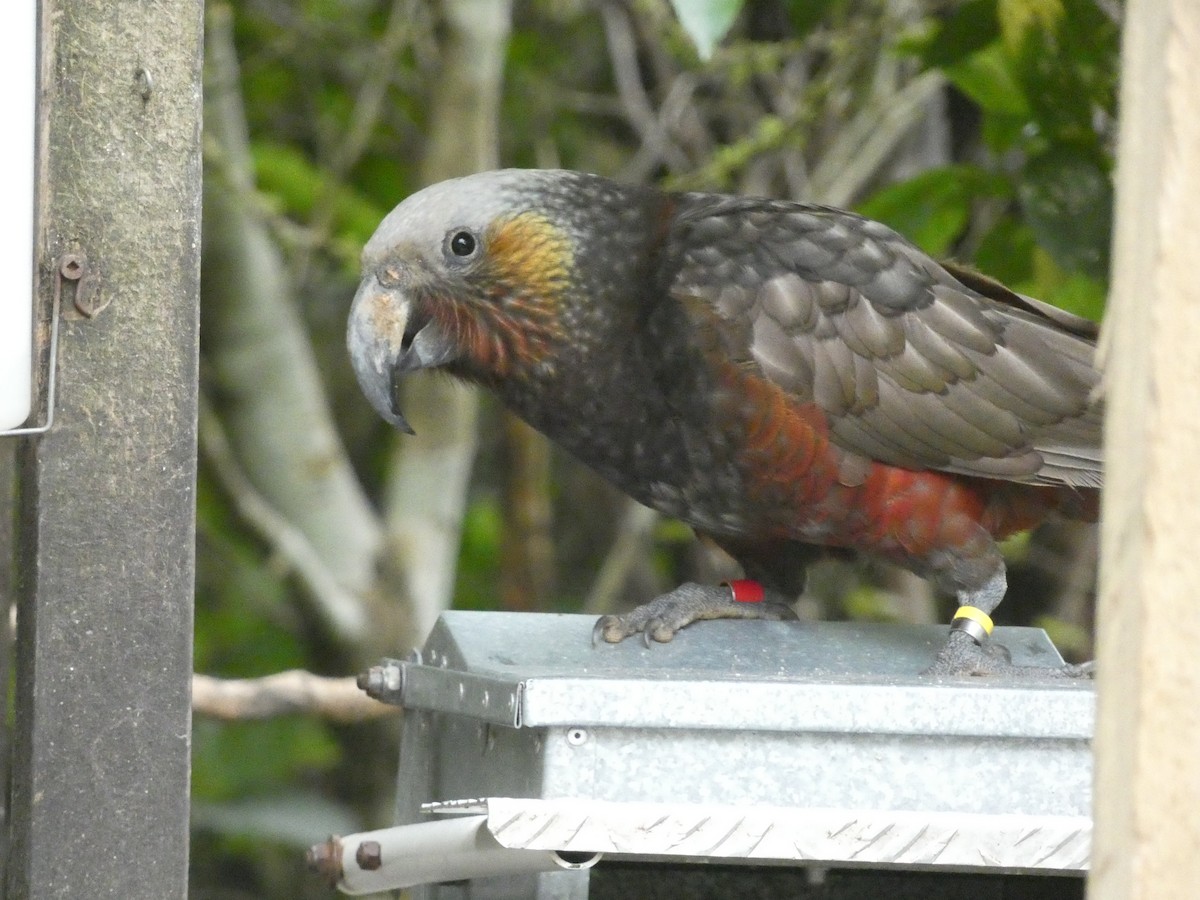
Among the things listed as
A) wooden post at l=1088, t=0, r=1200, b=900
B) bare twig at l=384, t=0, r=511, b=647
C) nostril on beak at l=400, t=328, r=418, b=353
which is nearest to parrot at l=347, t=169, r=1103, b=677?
nostril on beak at l=400, t=328, r=418, b=353

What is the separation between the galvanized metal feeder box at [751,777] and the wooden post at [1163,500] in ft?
1.69

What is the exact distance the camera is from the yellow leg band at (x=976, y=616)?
2.43 meters

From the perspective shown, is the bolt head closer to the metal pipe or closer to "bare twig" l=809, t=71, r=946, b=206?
the metal pipe

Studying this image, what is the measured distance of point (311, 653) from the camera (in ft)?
15.8

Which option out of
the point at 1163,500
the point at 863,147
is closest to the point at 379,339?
the point at 1163,500

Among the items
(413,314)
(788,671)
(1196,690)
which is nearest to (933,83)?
(413,314)

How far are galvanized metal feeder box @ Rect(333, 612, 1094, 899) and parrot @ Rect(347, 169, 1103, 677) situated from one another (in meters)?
0.82

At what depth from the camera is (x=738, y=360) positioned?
8.10ft

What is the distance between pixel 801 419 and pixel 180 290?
3.77 ft

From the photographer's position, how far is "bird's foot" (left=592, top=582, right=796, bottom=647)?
2.29 m

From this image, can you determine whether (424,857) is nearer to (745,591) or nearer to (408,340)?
(408,340)

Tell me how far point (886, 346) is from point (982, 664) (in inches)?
22.1

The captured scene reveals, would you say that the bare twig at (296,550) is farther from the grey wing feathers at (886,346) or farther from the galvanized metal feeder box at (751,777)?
the galvanized metal feeder box at (751,777)

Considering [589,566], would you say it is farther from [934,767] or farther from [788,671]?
[934,767]
